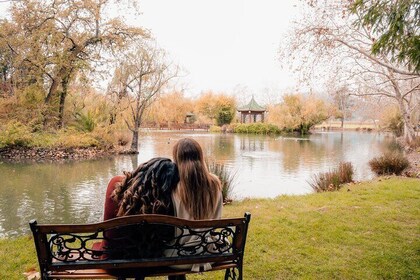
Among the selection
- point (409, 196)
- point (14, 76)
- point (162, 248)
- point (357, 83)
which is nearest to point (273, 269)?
point (162, 248)

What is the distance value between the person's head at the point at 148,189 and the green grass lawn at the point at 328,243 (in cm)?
125

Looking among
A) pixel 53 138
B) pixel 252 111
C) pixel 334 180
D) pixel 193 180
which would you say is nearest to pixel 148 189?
pixel 193 180

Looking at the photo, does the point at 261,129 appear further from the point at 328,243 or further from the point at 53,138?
the point at 328,243

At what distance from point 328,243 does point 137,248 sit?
7.82 feet

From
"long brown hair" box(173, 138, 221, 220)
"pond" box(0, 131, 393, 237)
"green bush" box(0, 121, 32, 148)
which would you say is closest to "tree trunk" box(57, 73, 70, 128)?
"green bush" box(0, 121, 32, 148)

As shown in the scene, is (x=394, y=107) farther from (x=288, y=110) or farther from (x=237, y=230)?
(x=237, y=230)

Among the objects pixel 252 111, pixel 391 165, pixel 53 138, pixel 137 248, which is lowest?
pixel 391 165

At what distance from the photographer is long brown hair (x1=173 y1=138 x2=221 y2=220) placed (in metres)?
1.85

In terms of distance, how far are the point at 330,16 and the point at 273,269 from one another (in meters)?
8.50

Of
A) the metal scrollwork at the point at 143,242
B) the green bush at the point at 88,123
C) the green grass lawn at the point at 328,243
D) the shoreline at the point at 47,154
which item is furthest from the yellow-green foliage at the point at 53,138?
the metal scrollwork at the point at 143,242

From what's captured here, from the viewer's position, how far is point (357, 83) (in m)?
14.9

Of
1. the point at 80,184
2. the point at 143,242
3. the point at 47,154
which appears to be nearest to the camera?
the point at 143,242

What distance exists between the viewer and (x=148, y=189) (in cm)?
177

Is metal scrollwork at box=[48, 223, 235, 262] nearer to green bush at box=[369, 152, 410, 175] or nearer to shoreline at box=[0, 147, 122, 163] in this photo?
green bush at box=[369, 152, 410, 175]
